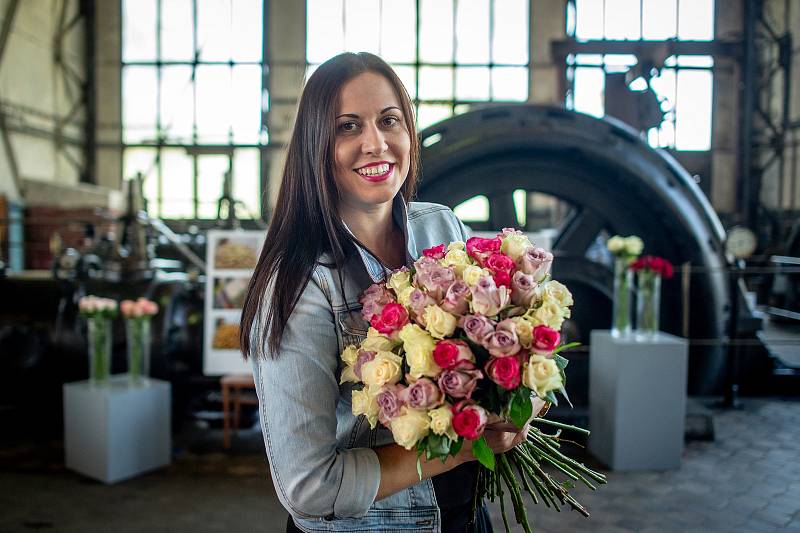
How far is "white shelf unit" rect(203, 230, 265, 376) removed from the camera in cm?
476

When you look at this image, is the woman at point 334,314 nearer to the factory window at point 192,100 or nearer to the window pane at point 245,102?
the factory window at point 192,100

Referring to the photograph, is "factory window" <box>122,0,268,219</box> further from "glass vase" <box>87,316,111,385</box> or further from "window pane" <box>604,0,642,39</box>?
"glass vase" <box>87,316,111,385</box>

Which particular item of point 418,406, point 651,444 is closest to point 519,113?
point 651,444

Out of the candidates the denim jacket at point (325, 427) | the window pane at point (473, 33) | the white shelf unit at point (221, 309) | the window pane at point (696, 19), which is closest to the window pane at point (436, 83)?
the window pane at point (473, 33)

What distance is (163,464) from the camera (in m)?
4.28

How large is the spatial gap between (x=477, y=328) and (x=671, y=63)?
1559 cm

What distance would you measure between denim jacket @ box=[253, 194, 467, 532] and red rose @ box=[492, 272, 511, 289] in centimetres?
27

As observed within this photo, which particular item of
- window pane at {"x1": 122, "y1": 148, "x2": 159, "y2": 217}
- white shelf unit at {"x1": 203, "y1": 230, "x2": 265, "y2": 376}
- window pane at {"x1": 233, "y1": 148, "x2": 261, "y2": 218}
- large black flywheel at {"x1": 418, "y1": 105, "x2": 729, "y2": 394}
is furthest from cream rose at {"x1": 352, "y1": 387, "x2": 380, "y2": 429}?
window pane at {"x1": 122, "y1": 148, "x2": 159, "y2": 217}

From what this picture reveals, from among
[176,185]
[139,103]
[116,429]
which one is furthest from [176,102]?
[116,429]

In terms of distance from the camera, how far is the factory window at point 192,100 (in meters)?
15.8

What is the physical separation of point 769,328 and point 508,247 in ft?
33.6

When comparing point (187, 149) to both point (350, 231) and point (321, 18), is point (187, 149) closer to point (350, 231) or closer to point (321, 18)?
point (321, 18)

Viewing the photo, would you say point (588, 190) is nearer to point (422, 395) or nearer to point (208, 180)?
point (422, 395)

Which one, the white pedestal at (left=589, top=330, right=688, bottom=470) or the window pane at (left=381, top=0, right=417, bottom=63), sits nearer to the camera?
the white pedestal at (left=589, top=330, right=688, bottom=470)
